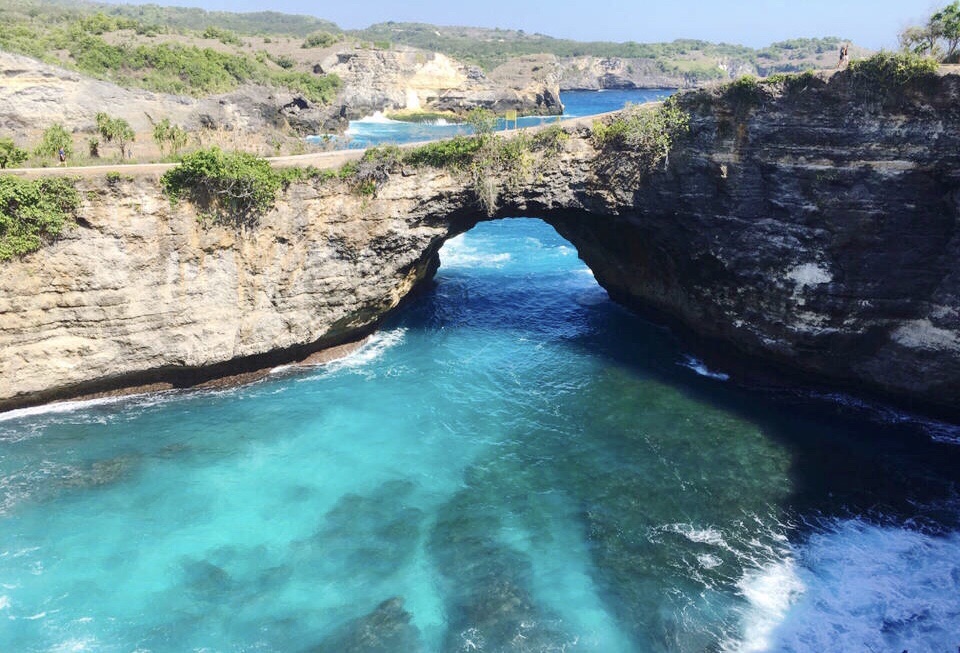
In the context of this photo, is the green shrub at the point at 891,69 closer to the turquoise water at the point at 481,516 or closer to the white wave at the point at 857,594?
the turquoise water at the point at 481,516

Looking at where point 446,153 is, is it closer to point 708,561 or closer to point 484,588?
point 484,588

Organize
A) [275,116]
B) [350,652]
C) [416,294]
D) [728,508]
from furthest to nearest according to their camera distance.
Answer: [275,116], [416,294], [728,508], [350,652]

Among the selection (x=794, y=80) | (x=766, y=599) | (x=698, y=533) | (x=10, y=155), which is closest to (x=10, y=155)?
(x=10, y=155)

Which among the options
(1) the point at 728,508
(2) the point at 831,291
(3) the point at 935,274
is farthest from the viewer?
(2) the point at 831,291

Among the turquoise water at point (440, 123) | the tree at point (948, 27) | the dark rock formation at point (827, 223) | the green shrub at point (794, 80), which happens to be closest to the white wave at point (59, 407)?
the turquoise water at point (440, 123)

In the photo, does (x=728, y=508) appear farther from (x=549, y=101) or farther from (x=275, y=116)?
(x=549, y=101)

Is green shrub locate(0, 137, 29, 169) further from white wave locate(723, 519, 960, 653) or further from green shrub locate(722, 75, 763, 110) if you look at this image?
white wave locate(723, 519, 960, 653)

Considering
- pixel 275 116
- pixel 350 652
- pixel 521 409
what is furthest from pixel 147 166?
pixel 275 116
